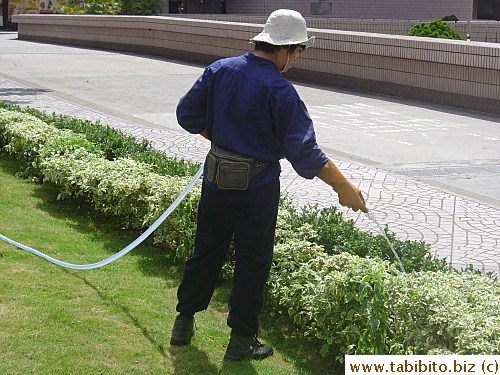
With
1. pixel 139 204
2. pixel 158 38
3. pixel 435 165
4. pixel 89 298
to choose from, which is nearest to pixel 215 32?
pixel 158 38

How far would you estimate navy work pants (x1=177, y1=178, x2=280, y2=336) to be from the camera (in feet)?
12.8

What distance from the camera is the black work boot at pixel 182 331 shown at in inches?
167

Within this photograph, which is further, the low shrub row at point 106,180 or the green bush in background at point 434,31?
the green bush in background at point 434,31

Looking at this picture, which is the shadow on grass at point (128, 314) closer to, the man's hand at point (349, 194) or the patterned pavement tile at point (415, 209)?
the man's hand at point (349, 194)

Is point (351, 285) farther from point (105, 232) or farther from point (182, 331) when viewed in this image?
point (105, 232)

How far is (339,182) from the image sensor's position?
3.69 m

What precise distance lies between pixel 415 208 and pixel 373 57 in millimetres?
8273

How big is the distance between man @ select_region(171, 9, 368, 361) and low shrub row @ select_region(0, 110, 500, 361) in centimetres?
36

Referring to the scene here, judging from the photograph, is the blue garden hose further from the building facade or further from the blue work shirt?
the building facade

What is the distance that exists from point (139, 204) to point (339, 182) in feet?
9.16

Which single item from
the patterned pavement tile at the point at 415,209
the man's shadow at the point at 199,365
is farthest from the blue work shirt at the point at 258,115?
the patterned pavement tile at the point at 415,209

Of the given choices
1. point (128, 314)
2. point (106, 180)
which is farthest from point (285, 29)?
point (106, 180)

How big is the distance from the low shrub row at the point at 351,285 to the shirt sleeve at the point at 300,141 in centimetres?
63

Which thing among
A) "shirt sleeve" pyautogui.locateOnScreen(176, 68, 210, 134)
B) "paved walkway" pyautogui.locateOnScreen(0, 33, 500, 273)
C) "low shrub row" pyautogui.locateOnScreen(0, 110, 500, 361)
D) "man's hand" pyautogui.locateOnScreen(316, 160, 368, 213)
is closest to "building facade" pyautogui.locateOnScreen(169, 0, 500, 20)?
"paved walkway" pyautogui.locateOnScreen(0, 33, 500, 273)
